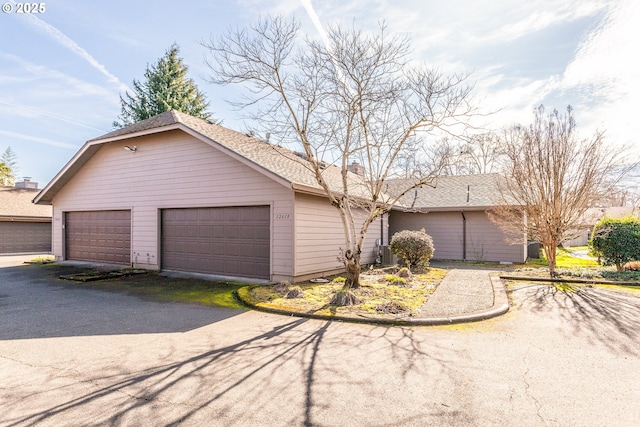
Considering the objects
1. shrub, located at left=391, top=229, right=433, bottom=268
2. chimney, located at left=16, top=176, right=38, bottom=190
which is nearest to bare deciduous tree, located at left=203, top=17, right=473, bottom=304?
shrub, located at left=391, top=229, right=433, bottom=268

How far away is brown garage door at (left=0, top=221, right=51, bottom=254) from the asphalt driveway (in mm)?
18117

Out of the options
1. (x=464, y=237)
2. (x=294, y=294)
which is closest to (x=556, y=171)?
(x=464, y=237)

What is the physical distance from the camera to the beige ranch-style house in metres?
9.63

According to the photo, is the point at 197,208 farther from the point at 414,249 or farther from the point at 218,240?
the point at 414,249

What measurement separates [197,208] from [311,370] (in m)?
8.44

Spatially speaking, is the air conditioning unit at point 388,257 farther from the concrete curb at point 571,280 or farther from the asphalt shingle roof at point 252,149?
the concrete curb at point 571,280

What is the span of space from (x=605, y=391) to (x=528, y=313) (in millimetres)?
3323

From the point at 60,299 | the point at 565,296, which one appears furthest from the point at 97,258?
the point at 565,296

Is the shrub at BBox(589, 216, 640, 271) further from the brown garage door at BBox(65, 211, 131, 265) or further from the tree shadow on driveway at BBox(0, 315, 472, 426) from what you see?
the brown garage door at BBox(65, 211, 131, 265)

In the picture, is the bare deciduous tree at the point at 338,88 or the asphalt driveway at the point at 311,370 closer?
the asphalt driveway at the point at 311,370

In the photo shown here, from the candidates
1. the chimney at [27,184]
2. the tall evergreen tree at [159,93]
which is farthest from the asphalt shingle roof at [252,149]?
the chimney at [27,184]

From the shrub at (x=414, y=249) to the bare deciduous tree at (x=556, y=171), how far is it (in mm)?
3428

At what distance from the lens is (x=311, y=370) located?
3910 millimetres

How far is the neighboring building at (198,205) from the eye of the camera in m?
9.59
